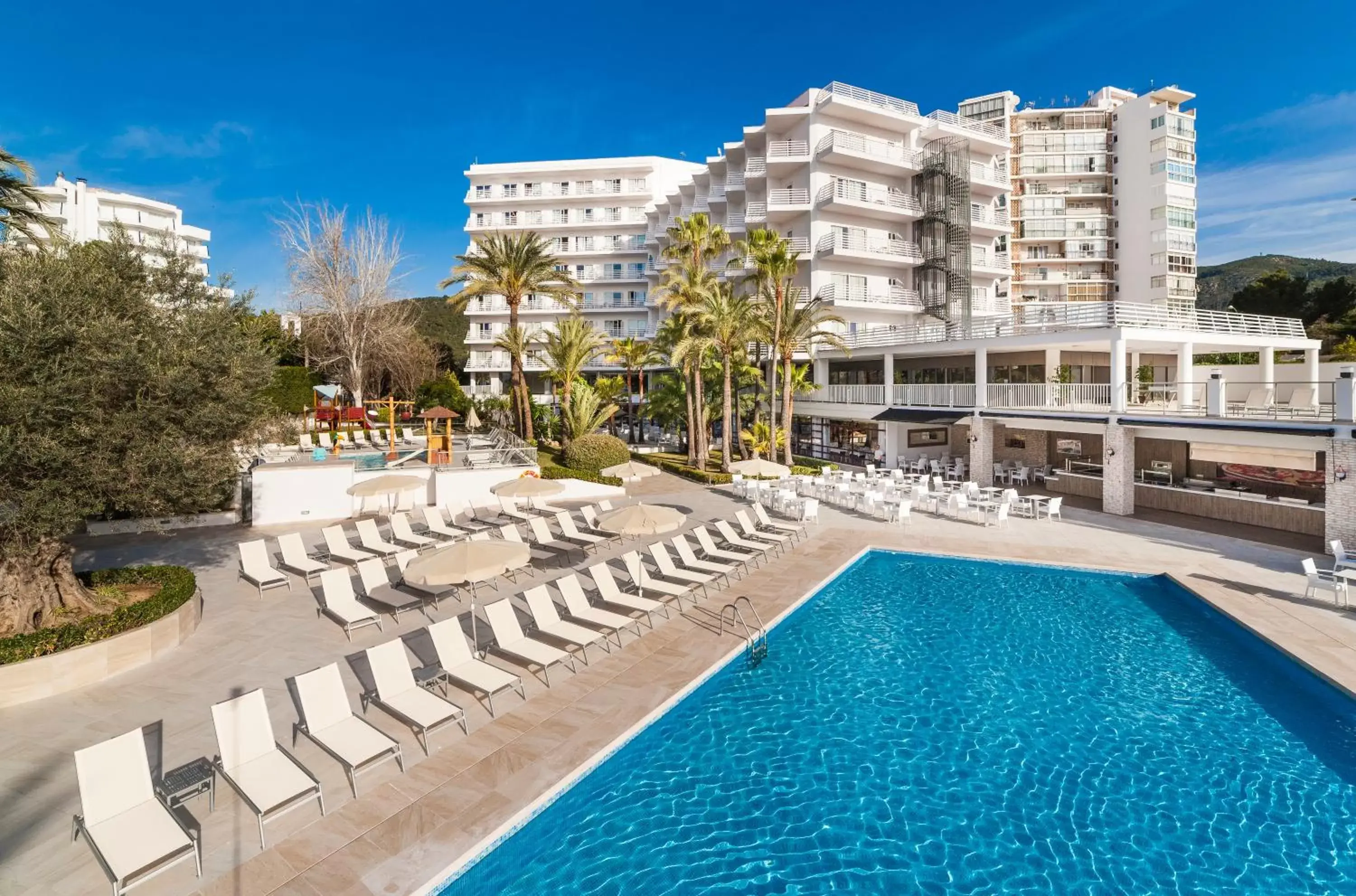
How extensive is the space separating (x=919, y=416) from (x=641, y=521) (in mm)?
18571

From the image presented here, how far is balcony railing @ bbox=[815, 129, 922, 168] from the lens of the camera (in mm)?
34938

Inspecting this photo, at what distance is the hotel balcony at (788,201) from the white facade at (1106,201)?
28290 millimetres

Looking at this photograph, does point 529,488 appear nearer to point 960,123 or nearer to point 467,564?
point 467,564

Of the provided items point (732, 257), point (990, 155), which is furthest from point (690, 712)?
point (990, 155)

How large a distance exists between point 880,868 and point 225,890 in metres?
5.81

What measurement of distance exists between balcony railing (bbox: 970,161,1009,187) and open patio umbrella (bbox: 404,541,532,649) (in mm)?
37238

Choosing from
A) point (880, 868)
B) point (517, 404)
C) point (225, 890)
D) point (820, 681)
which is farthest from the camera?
point (517, 404)

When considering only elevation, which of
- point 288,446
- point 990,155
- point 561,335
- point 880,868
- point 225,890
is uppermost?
point 990,155

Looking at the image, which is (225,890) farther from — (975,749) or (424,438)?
(424,438)

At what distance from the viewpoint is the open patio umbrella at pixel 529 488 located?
1689 centimetres

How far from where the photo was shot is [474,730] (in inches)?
310

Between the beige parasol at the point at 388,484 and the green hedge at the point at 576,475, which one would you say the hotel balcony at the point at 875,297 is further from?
the beige parasol at the point at 388,484

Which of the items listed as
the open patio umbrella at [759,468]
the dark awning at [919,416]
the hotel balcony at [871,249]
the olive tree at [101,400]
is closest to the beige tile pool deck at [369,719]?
the olive tree at [101,400]

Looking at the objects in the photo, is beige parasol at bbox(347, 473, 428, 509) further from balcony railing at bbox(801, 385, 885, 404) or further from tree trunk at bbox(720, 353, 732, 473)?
balcony railing at bbox(801, 385, 885, 404)
